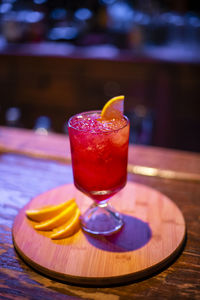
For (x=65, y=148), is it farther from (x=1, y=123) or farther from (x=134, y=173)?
(x=1, y=123)

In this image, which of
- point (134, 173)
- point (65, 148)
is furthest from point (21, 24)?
point (134, 173)

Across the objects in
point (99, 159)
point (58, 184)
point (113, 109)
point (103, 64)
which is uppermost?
point (113, 109)

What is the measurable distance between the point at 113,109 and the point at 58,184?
0.40 m

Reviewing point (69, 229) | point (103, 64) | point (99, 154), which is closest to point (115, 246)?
point (69, 229)

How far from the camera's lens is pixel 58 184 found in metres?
1.18

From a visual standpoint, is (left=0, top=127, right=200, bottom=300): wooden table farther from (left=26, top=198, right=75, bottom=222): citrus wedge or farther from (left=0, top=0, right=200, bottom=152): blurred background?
(left=0, top=0, right=200, bottom=152): blurred background

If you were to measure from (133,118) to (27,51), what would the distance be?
1053 millimetres

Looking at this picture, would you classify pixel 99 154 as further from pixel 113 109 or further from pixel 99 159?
pixel 113 109

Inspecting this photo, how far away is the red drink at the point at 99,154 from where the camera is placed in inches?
34.5

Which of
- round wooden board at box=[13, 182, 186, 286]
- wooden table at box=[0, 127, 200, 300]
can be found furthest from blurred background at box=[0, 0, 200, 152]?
round wooden board at box=[13, 182, 186, 286]

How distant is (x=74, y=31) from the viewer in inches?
111

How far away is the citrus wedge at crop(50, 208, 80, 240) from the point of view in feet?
2.92

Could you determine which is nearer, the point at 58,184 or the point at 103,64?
the point at 58,184

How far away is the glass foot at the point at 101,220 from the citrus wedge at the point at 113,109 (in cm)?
28
